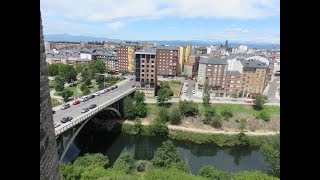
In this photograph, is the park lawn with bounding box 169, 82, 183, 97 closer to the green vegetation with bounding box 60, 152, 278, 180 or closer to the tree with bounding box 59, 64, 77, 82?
the tree with bounding box 59, 64, 77, 82

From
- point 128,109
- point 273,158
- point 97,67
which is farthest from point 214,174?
point 97,67

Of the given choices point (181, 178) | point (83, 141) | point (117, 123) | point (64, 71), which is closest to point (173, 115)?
point (117, 123)

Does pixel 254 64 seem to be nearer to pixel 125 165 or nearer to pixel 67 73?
pixel 67 73

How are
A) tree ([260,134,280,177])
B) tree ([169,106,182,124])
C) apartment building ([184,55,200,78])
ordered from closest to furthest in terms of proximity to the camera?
tree ([260,134,280,177]) → tree ([169,106,182,124]) → apartment building ([184,55,200,78])

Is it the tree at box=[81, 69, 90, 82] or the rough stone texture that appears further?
the tree at box=[81, 69, 90, 82]

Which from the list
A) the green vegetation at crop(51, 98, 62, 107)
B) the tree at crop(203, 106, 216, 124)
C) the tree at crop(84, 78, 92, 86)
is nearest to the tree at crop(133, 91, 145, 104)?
the tree at crop(203, 106, 216, 124)

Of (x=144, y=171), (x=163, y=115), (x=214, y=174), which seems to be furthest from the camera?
(x=163, y=115)
